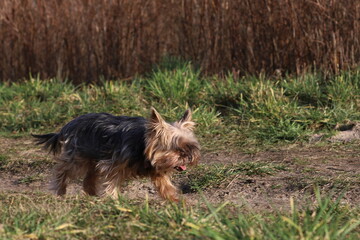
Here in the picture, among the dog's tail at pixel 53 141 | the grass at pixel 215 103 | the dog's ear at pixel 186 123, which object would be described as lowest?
the grass at pixel 215 103

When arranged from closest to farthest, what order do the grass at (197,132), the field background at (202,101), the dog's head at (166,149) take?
the grass at (197,132) < the field background at (202,101) < the dog's head at (166,149)

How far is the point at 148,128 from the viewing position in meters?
5.37

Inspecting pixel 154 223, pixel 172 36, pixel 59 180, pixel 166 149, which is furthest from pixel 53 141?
pixel 172 36

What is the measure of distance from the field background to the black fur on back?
16.1 inches

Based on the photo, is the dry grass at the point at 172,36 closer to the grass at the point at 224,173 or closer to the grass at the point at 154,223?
the grass at the point at 224,173

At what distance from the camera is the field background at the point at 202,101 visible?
4.11m

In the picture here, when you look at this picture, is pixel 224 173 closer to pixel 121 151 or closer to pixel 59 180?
pixel 121 151

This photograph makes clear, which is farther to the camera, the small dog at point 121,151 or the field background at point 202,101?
the small dog at point 121,151

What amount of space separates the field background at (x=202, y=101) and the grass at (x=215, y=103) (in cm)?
2

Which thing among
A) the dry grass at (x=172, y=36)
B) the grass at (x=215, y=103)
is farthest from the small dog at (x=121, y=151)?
the dry grass at (x=172, y=36)

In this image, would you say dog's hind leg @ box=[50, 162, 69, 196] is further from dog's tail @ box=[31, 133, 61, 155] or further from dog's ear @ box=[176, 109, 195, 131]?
dog's ear @ box=[176, 109, 195, 131]

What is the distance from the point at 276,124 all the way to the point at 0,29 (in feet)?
17.8

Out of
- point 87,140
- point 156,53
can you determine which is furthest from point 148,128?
point 156,53

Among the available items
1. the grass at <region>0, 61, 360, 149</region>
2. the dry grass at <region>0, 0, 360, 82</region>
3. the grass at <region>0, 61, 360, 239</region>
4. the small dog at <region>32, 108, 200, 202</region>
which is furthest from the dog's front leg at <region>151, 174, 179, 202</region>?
the dry grass at <region>0, 0, 360, 82</region>
